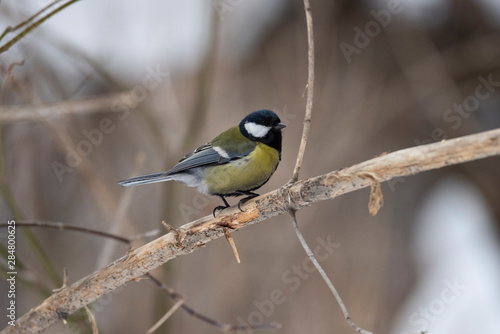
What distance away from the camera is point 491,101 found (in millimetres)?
3166

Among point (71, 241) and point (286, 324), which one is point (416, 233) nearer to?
point (286, 324)

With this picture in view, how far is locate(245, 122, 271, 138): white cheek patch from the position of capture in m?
2.08

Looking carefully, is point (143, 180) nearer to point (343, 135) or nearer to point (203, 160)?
point (203, 160)

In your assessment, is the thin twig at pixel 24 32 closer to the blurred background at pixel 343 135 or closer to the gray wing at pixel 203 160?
the gray wing at pixel 203 160

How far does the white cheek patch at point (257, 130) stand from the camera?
81.8 inches

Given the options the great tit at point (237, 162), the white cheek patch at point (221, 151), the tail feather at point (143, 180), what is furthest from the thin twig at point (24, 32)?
the white cheek patch at point (221, 151)

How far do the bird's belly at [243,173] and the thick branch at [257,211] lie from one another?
33 centimetres

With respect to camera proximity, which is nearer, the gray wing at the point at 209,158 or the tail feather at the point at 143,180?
the tail feather at the point at 143,180

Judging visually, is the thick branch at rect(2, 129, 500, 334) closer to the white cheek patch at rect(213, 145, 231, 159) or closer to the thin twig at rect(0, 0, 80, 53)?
the white cheek patch at rect(213, 145, 231, 159)

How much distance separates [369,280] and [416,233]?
49cm

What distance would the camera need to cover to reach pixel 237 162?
Answer: 2.01 m

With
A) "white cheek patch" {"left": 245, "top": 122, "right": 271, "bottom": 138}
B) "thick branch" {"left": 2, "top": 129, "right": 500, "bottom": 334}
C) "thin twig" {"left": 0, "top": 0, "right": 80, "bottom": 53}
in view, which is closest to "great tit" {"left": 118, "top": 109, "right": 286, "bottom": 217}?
"white cheek patch" {"left": 245, "top": 122, "right": 271, "bottom": 138}

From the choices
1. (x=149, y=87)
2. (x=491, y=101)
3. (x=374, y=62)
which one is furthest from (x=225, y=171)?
(x=491, y=101)

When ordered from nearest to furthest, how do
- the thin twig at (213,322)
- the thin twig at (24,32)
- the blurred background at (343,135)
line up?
the thin twig at (24,32), the thin twig at (213,322), the blurred background at (343,135)
